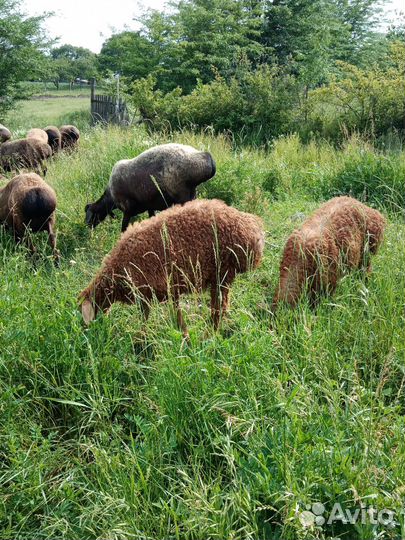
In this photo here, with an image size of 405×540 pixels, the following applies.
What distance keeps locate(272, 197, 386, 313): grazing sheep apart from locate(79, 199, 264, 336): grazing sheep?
0.32 meters

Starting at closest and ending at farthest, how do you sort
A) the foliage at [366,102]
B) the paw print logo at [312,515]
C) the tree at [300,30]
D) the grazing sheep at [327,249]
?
the paw print logo at [312,515]
the grazing sheep at [327,249]
the foliage at [366,102]
the tree at [300,30]

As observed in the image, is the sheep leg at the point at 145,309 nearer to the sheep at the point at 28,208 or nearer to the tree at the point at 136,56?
the sheep at the point at 28,208

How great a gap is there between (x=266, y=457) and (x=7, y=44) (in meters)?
24.0

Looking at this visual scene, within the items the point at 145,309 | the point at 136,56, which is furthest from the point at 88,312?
the point at 136,56

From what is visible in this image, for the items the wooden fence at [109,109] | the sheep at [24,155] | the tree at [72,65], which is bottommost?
the sheep at [24,155]

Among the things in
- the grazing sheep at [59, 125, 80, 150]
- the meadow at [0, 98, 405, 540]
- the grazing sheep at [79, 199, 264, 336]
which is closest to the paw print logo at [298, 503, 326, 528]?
the meadow at [0, 98, 405, 540]

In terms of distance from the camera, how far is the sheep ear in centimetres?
319

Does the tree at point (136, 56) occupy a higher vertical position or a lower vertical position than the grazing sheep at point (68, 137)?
higher

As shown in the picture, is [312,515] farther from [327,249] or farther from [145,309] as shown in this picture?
[327,249]

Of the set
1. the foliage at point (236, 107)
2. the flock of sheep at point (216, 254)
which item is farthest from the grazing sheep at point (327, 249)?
the foliage at point (236, 107)

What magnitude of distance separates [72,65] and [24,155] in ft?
190

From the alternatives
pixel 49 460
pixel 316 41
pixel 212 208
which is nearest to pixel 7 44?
pixel 316 41

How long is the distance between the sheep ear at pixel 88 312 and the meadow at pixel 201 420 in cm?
7

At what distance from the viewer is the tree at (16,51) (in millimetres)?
20766
